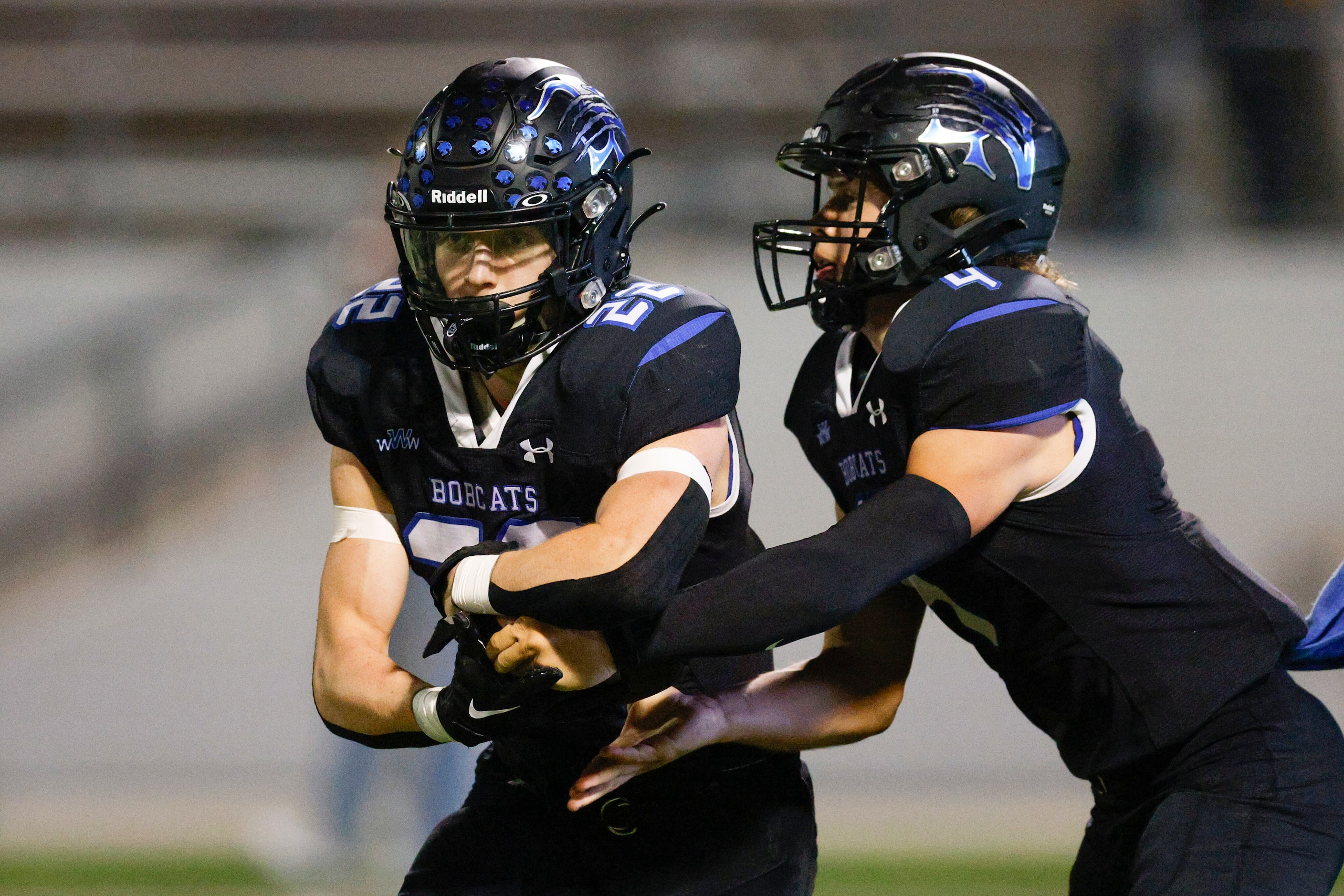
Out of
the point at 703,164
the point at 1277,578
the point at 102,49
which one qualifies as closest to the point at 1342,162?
the point at 1277,578

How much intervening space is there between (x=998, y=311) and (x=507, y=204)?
639 millimetres

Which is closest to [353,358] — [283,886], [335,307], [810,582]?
[810,582]

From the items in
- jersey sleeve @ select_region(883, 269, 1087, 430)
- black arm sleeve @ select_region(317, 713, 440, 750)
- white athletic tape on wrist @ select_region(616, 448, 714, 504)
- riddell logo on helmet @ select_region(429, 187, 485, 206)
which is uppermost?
riddell logo on helmet @ select_region(429, 187, 485, 206)

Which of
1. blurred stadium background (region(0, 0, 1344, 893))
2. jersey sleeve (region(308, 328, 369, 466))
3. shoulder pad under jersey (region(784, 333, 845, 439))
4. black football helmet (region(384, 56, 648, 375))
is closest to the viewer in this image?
black football helmet (region(384, 56, 648, 375))

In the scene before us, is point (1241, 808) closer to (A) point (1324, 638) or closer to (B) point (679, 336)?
(A) point (1324, 638)

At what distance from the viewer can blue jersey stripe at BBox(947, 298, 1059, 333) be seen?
1.81 m

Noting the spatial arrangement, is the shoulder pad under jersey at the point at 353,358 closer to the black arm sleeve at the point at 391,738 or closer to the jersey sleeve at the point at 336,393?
the jersey sleeve at the point at 336,393

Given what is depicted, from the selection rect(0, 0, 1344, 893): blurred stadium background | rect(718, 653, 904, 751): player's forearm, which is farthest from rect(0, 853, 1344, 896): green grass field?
rect(718, 653, 904, 751): player's forearm

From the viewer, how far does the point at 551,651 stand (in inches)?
65.0

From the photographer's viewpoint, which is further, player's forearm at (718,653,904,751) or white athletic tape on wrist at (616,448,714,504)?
player's forearm at (718,653,904,751)

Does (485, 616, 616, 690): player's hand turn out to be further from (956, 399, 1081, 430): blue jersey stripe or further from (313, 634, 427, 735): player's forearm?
(956, 399, 1081, 430): blue jersey stripe

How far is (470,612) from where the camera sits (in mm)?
1671

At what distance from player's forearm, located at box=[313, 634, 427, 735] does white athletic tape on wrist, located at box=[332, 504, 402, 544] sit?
6.1 inches

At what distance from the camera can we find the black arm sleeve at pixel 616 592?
158cm
